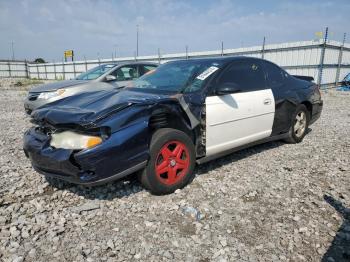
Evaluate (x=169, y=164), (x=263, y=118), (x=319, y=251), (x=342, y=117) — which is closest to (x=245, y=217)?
(x=319, y=251)

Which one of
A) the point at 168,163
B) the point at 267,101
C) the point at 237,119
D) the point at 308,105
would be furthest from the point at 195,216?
the point at 308,105

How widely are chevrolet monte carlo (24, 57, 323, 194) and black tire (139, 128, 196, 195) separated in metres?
0.01

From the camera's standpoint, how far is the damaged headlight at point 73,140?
2.68 metres

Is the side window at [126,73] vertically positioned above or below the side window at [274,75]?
below

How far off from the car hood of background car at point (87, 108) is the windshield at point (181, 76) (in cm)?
39

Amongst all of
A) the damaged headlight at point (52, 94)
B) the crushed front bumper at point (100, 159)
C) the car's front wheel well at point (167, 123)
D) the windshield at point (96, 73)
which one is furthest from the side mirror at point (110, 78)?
the crushed front bumper at point (100, 159)

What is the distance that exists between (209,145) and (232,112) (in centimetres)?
54

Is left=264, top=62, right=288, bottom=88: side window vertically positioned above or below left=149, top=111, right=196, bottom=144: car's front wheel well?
above

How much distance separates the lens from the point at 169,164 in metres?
3.15

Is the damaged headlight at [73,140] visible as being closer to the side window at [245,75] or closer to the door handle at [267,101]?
the side window at [245,75]

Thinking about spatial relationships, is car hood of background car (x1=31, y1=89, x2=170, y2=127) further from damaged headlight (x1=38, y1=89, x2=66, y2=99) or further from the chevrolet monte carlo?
damaged headlight (x1=38, y1=89, x2=66, y2=99)

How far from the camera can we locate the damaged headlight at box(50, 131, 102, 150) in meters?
2.68

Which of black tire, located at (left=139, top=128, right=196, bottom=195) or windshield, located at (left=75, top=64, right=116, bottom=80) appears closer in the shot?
black tire, located at (left=139, top=128, right=196, bottom=195)

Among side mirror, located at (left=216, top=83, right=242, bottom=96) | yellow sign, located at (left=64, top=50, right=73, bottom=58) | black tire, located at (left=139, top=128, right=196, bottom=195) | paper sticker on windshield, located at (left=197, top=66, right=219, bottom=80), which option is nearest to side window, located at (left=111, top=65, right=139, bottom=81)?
paper sticker on windshield, located at (left=197, top=66, right=219, bottom=80)
